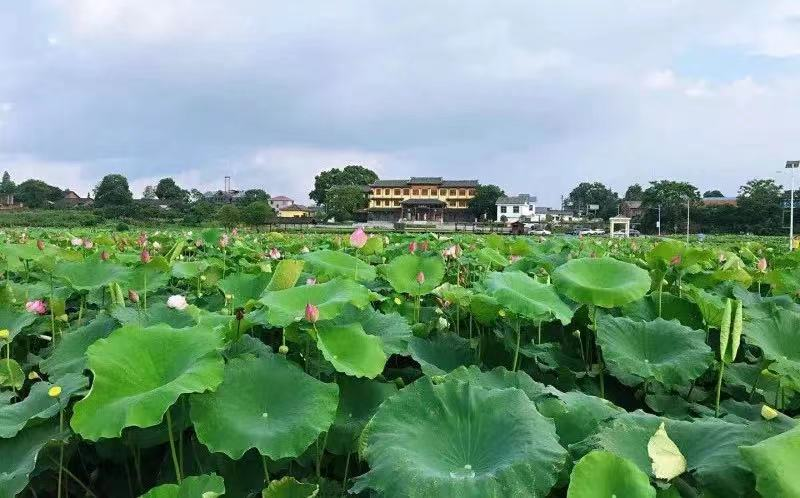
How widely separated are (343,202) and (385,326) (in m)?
58.1

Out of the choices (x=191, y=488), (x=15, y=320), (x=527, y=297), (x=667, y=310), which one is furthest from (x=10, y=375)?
(x=667, y=310)

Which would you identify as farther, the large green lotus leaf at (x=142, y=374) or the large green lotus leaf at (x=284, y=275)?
the large green lotus leaf at (x=284, y=275)

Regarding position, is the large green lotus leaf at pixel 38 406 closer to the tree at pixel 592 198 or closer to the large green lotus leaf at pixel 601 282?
the large green lotus leaf at pixel 601 282

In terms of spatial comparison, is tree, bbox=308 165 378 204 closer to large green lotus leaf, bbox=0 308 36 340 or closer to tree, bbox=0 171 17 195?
tree, bbox=0 171 17 195

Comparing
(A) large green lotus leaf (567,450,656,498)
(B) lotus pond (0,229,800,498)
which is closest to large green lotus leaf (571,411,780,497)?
(B) lotus pond (0,229,800,498)

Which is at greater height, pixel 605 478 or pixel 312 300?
pixel 312 300

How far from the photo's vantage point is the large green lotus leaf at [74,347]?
50.0 inches

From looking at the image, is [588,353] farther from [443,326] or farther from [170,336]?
[170,336]

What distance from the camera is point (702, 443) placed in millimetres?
825

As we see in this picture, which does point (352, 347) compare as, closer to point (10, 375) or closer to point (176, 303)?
point (176, 303)

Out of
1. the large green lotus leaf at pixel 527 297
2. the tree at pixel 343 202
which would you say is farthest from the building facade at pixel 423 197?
the large green lotus leaf at pixel 527 297

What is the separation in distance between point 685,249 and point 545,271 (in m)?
0.49

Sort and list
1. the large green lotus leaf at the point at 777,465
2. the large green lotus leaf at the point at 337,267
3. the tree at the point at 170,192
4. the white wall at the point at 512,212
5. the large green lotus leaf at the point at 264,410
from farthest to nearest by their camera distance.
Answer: the tree at the point at 170,192
the white wall at the point at 512,212
the large green lotus leaf at the point at 337,267
the large green lotus leaf at the point at 264,410
the large green lotus leaf at the point at 777,465

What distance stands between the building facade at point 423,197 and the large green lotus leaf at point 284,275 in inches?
2324
